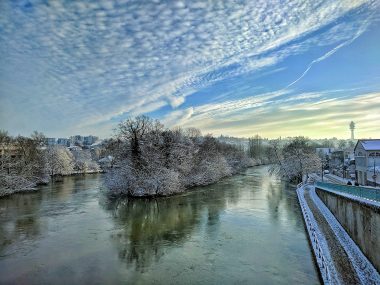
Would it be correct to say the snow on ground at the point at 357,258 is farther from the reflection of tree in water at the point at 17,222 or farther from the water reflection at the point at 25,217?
the reflection of tree in water at the point at 17,222

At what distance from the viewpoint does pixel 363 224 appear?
1512 cm

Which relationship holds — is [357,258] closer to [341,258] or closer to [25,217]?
[341,258]

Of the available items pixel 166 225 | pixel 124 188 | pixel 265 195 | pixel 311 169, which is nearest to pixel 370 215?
pixel 166 225

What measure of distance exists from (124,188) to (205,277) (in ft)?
96.8

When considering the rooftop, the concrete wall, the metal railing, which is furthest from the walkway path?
the rooftop

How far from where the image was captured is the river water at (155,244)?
547 inches

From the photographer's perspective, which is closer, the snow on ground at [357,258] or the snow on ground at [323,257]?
the snow on ground at [357,258]

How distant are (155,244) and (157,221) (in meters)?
6.69

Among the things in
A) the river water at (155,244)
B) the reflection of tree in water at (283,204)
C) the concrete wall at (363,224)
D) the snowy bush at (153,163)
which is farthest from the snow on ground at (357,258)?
the snowy bush at (153,163)

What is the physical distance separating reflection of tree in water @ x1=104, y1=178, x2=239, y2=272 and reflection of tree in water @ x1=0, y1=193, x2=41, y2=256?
19.5 ft

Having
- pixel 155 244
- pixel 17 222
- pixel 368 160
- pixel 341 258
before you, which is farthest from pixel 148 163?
pixel 341 258

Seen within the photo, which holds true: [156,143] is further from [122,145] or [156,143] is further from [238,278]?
[238,278]

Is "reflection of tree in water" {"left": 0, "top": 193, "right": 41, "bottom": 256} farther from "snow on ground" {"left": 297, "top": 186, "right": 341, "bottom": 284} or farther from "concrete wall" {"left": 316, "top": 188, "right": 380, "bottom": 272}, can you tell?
"concrete wall" {"left": 316, "top": 188, "right": 380, "bottom": 272}

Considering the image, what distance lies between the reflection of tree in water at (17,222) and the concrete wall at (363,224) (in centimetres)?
1842
